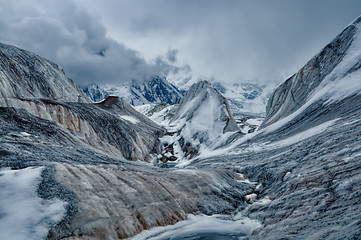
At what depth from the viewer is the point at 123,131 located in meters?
41.0

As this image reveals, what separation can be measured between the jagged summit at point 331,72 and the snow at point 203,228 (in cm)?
1782

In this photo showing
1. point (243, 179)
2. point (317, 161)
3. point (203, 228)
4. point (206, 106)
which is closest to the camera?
point (203, 228)

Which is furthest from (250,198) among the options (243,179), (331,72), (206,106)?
(206,106)

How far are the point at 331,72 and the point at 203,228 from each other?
26422 mm

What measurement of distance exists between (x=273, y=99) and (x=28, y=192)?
44665mm

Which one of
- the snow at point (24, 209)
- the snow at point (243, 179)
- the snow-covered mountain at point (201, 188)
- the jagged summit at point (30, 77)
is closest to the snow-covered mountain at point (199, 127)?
the snow-covered mountain at point (201, 188)

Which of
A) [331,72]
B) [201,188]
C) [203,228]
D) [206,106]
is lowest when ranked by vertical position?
[203,228]

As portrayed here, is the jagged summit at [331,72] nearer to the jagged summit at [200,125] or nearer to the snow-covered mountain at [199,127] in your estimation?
the snow-covered mountain at [199,127]

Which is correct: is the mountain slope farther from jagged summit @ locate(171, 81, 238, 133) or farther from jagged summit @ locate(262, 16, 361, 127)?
jagged summit @ locate(171, 81, 238, 133)

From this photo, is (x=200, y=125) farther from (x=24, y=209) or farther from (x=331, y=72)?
(x=24, y=209)

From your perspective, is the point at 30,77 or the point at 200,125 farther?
the point at 200,125

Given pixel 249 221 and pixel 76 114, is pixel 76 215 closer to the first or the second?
pixel 249 221

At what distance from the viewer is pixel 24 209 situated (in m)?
7.73

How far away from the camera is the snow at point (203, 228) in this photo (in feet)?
30.2
